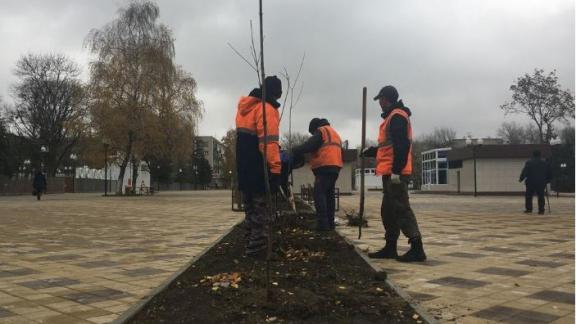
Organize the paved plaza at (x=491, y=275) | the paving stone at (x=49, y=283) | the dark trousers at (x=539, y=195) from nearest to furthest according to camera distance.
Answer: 1. the paved plaza at (x=491, y=275)
2. the paving stone at (x=49, y=283)
3. the dark trousers at (x=539, y=195)

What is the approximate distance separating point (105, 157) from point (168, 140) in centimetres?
470

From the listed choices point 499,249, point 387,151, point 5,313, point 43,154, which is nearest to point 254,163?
point 387,151

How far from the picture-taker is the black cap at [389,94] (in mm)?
5672

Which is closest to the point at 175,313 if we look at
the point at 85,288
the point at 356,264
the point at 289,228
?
the point at 85,288

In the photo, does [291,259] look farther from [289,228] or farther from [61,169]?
[61,169]

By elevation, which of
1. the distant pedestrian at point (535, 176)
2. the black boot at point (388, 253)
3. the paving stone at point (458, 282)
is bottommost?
the paving stone at point (458, 282)

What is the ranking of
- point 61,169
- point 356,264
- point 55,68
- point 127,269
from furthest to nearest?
point 61,169 → point 55,68 → point 127,269 → point 356,264

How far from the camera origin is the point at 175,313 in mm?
3066

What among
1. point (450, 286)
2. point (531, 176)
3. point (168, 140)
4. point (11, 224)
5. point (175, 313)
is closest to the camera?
point (175, 313)

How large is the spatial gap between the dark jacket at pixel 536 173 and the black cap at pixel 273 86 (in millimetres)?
11251

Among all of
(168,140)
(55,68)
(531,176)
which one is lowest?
(531,176)

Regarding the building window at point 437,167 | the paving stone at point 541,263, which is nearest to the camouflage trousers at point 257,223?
the paving stone at point 541,263

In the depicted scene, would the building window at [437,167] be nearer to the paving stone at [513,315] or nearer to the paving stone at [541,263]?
the paving stone at [541,263]

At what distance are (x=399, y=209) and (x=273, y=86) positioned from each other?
5.88ft
